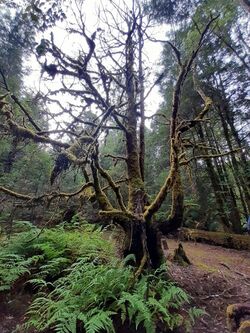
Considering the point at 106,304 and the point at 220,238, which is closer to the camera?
the point at 106,304

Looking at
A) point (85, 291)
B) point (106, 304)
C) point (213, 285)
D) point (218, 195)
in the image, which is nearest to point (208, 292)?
point (213, 285)

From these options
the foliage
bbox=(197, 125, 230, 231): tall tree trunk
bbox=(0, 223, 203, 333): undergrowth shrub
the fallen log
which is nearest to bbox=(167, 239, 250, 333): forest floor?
bbox=(0, 223, 203, 333): undergrowth shrub

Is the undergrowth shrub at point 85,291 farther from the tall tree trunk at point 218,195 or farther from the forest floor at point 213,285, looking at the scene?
the tall tree trunk at point 218,195

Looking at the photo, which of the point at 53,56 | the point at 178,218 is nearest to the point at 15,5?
the point at 53,56

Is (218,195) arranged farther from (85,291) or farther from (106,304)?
(85,291)

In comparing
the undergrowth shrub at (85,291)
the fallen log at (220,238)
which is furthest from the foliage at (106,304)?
the fallen log at (220,238)

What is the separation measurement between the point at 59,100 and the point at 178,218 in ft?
12.8

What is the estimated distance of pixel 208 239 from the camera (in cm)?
1069

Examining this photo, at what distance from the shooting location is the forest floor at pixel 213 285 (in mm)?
4039

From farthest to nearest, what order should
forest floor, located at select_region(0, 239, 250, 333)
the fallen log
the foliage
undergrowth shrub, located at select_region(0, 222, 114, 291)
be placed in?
the fallen log < undergrowth shrub, located at select_region(0, 222, 114, 291) < forest floor, located at select_region(0, 239, 250, 333) < the foliage

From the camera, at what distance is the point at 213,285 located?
5230 millimetres

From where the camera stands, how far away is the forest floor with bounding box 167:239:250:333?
4039mm

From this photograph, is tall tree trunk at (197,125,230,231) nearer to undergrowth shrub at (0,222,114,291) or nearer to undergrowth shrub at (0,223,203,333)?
undergrowth shrub at (0,222,114,291)

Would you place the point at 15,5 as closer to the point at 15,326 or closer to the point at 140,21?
the point at 140,21
